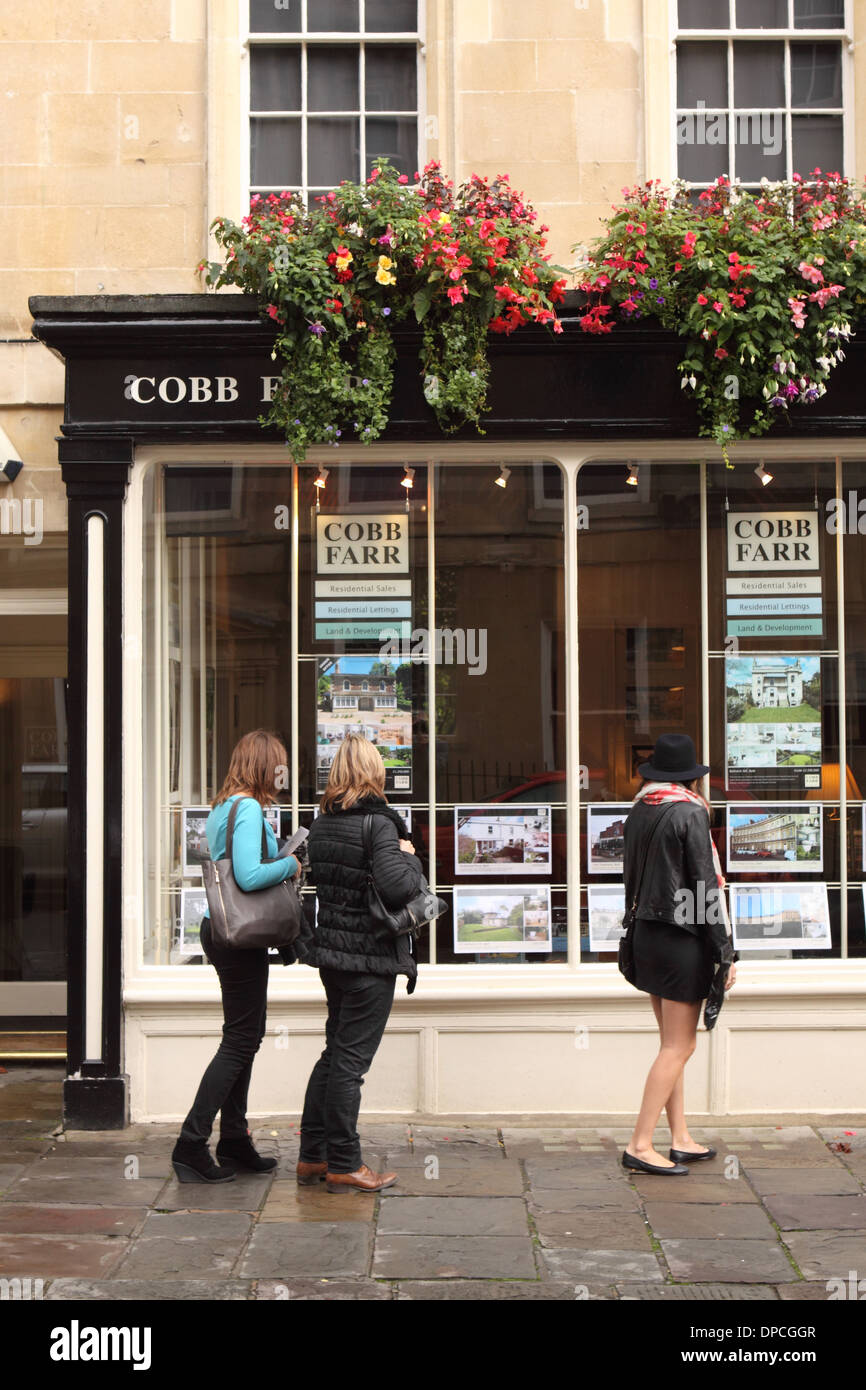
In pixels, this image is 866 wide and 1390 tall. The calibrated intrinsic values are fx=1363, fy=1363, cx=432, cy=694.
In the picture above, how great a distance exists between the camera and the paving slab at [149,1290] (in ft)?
15.5

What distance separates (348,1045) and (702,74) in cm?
574

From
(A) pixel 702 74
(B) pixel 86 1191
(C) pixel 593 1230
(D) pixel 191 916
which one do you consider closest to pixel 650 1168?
(C) pixel 593 1230

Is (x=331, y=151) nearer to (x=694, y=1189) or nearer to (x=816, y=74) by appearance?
(x=816, y=74)

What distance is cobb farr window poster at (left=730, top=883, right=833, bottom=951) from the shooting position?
741 centimetres

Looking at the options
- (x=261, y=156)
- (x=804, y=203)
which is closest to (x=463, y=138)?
(x=261, y=156)

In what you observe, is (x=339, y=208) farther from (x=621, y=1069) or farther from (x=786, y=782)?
(x=621, y=1069)

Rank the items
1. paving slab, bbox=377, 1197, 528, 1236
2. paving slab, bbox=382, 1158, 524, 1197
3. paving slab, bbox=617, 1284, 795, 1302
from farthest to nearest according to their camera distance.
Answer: paving slab, bbox=382, 1158, 524, 1197
paving slab, bbox=377, 1197, 528, 1236
paving slab, bbox=617, 1284, 795, 1302

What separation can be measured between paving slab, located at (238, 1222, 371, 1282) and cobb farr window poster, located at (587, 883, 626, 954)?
2392 millimetres

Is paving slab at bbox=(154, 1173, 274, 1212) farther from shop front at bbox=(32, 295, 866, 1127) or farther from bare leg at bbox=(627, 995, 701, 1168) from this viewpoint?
bare leg at bbox=(627, 995, 701, 1168)

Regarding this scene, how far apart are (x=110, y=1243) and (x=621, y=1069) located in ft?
9.38

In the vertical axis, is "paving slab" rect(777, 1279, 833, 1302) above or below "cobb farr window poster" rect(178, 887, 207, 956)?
below

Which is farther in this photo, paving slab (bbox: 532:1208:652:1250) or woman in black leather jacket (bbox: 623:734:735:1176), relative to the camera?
woman in black leather jacket (bbox: 623:734:735:1176)

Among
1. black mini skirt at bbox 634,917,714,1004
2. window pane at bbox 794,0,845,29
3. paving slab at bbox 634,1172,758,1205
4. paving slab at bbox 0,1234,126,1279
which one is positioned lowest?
paving slab at bbox 634,1172,758,1205

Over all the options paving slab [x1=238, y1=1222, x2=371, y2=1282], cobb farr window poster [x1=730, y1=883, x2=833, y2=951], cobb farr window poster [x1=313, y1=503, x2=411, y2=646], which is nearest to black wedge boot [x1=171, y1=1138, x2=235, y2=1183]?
paving slab [x1=238, y1=1222, x2=371, y2=1282]
